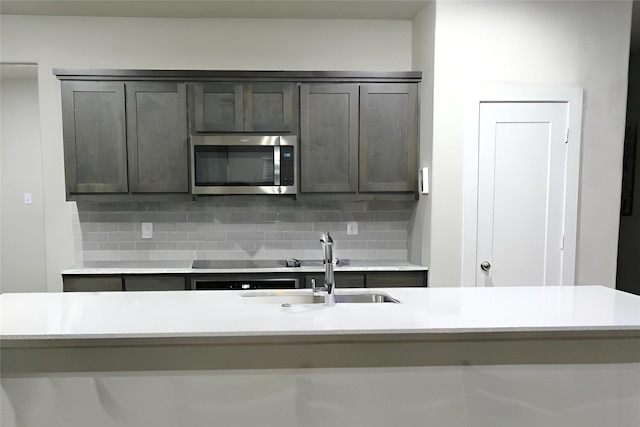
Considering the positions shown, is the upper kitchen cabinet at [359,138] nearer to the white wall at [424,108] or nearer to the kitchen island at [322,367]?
the white wall at [424,108]

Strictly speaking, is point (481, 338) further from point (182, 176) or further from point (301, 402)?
point (182, 176)

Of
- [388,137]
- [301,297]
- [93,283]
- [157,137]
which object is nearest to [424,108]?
[388,137]

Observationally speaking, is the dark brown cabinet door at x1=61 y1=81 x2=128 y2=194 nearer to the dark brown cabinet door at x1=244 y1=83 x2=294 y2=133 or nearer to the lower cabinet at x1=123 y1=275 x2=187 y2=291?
the lower cabinet at x1=123 y1=275 x2=187 y2=291

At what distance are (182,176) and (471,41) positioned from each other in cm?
237

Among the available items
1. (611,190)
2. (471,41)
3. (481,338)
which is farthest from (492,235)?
(481,338)

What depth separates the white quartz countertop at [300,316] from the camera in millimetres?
1555

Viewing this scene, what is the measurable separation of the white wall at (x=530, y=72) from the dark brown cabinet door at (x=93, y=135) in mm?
2369

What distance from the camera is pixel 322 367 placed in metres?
1.69

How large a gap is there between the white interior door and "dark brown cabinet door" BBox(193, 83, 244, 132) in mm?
1806

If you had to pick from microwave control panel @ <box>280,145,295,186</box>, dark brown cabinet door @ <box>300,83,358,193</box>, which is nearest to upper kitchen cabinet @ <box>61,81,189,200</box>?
microwave control panel @ <box>280,145,295,186</box>

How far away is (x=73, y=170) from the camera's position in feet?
10.7

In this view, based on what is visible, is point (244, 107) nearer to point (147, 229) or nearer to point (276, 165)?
point (276, 165)

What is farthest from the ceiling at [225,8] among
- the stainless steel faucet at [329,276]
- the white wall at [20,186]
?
the stainless steel faucet at [329,276]

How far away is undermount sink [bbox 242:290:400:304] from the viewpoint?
2.06 m
